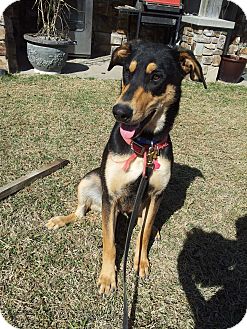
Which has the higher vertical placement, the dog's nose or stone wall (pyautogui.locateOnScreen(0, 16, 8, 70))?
the dog's nose

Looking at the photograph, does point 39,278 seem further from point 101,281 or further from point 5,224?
point 5,224

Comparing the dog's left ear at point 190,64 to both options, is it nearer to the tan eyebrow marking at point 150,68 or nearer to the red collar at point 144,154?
the tan eyebrow marking at point 150,68

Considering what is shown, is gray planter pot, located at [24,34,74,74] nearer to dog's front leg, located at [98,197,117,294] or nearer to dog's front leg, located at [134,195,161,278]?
dog's front leg, located at [134,195,161,278]

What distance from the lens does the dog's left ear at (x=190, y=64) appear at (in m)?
2.44

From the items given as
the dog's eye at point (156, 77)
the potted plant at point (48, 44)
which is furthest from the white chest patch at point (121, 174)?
the potted plant at point (48, 44)

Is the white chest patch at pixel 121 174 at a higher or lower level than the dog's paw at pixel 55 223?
higher

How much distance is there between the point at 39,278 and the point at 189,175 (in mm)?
2516

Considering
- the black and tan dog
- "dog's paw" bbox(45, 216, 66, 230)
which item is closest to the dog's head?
the black and tan dog

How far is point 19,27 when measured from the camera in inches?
354

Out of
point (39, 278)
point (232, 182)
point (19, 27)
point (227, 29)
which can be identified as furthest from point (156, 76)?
point (19, 27)

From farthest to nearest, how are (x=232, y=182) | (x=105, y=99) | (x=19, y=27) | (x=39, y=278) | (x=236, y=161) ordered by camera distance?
(x=19, y=27) → (x=105, y=99) → (x=236, y=161) → (x=232, y=182) → (x=39, y=278)

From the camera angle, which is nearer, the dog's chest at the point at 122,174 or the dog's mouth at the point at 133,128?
the dog's mouth at the point at 133,128

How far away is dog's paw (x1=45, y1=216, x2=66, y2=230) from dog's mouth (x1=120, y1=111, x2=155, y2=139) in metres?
1.25

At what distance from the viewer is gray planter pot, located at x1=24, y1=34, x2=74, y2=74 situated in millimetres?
7121
